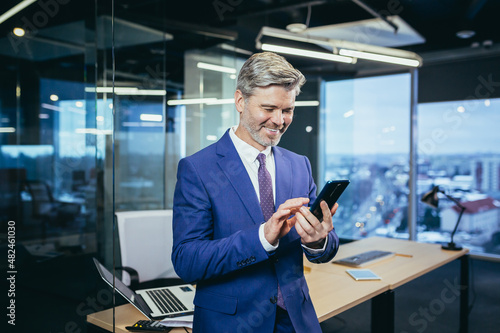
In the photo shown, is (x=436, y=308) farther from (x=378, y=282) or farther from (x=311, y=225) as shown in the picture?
(x=311, y=225)

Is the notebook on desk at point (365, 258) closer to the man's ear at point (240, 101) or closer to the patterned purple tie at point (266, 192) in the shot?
the patterned purple tie at point (266, 192)

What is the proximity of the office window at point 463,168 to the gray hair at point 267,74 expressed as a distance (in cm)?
607

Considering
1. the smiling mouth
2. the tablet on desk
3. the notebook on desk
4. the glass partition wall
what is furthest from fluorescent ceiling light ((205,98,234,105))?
the smiling mouth

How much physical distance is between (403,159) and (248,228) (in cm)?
649

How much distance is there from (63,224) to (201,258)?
203 inches

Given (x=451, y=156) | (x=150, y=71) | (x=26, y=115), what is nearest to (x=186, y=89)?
(x=150, y=71)

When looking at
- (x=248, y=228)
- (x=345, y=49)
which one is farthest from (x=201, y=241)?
(x=345, y=49)

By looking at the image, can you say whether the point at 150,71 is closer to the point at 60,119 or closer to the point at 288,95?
the point at 60,119

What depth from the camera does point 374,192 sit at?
7230 millimetres

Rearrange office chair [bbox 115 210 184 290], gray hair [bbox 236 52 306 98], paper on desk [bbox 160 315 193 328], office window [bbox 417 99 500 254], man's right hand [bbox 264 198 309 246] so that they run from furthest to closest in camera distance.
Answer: office window [bbox 417 99 500 254] → office chair [bbox 115 210 184 290] → paper on desk [bbox 160 315 193 328] → gray hair [bbox 236 52 306 98] → man's right hand [bbox 264 198 309 246]

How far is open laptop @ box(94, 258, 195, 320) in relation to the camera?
Result: 5.43ft

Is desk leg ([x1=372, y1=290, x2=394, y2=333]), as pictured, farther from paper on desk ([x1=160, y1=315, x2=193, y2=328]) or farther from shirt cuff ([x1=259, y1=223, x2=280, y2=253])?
shirt cuff ([x1=259, y1=223, x2=280, y2=253])

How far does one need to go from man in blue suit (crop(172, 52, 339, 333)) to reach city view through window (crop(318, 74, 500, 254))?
19.2 ft

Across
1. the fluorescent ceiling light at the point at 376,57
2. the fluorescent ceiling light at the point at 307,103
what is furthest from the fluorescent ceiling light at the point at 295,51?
the fluorescent ceiling light at the point at 307,103
